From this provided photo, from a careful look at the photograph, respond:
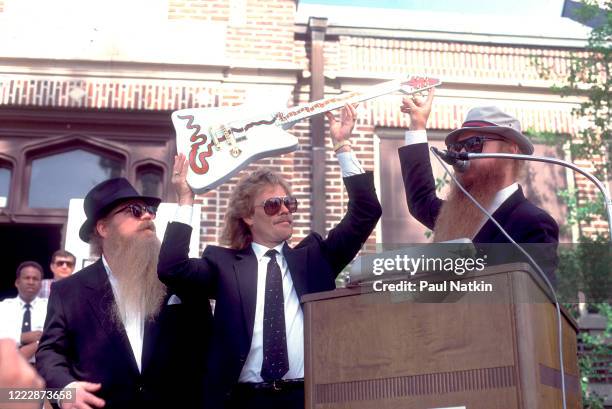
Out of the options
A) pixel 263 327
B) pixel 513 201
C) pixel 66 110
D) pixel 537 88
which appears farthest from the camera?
pixel 537 88

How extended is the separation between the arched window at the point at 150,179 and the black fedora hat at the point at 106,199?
14.2 ft

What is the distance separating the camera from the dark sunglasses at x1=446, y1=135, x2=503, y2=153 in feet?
12.1

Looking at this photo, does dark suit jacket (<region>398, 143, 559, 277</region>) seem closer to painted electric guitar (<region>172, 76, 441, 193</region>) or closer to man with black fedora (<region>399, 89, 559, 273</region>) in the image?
man with black fedora (<region>399, 89, 559, 273</region>)

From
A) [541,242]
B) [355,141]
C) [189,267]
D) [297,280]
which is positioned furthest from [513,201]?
[355,141]

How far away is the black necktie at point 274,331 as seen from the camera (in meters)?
3.59

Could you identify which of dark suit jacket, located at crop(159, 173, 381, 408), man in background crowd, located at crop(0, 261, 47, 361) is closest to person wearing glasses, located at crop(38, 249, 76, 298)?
man in background crowd, located at crop(0, 261, 47, 361)

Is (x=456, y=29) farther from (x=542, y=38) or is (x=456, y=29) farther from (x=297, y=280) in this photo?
(x=297, y=280)

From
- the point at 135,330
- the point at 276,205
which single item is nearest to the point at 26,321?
the point at 135,330

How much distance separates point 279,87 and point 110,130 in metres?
1.90

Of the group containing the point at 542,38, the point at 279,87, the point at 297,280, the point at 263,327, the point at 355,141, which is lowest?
the point at 263,327

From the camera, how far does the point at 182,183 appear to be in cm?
407

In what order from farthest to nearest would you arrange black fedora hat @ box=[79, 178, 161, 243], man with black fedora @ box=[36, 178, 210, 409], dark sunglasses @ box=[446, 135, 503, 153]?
black fedora hat @ box=[79, 178, 161, 243]
man with black fedora @ box=[36, 178, 210, 409]
dark sunglasses @ box=[446, 135, 503, 153]

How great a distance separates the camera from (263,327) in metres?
Answer: 3.72

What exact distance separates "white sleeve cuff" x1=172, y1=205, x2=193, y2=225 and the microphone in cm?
129
